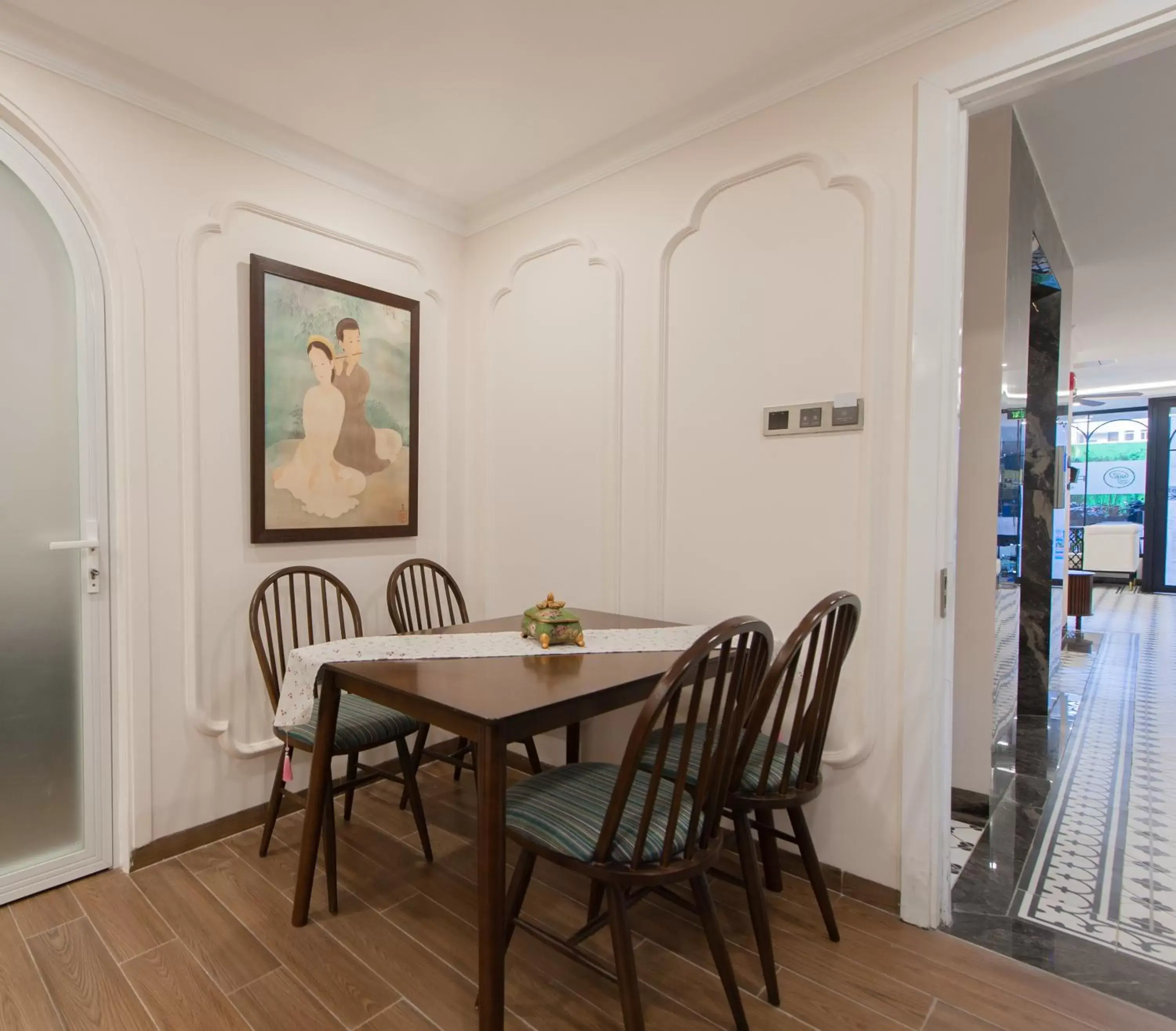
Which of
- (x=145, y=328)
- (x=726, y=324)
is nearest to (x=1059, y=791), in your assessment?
(x=726, y=324)

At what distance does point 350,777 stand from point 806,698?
150 cm

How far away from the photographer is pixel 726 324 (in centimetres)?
233

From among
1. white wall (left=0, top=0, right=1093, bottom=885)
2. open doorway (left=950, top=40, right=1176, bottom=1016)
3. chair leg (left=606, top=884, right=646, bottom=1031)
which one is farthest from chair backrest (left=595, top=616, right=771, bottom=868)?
open doorway (left=950, top=40, right=1176, bottom=1016)

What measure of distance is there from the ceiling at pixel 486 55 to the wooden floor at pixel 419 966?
2.48m

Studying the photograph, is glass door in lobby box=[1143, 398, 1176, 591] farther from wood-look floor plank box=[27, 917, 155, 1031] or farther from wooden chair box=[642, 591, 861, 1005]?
wood-look floor plank box=[27, 917, 155, 1031]

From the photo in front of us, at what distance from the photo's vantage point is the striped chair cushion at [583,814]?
135 cm

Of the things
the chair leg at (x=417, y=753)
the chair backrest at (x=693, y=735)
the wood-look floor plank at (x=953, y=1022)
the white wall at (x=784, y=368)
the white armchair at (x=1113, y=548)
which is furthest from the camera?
the white armchair at (x=1113, y=548)

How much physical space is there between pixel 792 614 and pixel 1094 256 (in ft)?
11.4

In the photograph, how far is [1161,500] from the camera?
848 centimetres

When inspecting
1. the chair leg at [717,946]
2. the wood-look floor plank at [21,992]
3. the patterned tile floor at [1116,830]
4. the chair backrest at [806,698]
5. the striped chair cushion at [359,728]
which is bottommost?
the wood-look floor plank at [21,992]

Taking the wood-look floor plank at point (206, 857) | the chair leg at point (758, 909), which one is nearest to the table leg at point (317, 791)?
the wood-look floor plank at point (206, 857)

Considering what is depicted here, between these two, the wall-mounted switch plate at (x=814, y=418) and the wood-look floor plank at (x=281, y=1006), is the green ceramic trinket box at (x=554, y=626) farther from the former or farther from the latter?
the wood-look floor plank at (x=281, y=1006)

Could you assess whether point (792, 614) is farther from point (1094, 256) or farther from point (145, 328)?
point (1094, 256)

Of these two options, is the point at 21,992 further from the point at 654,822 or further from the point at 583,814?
the point at 654,822
